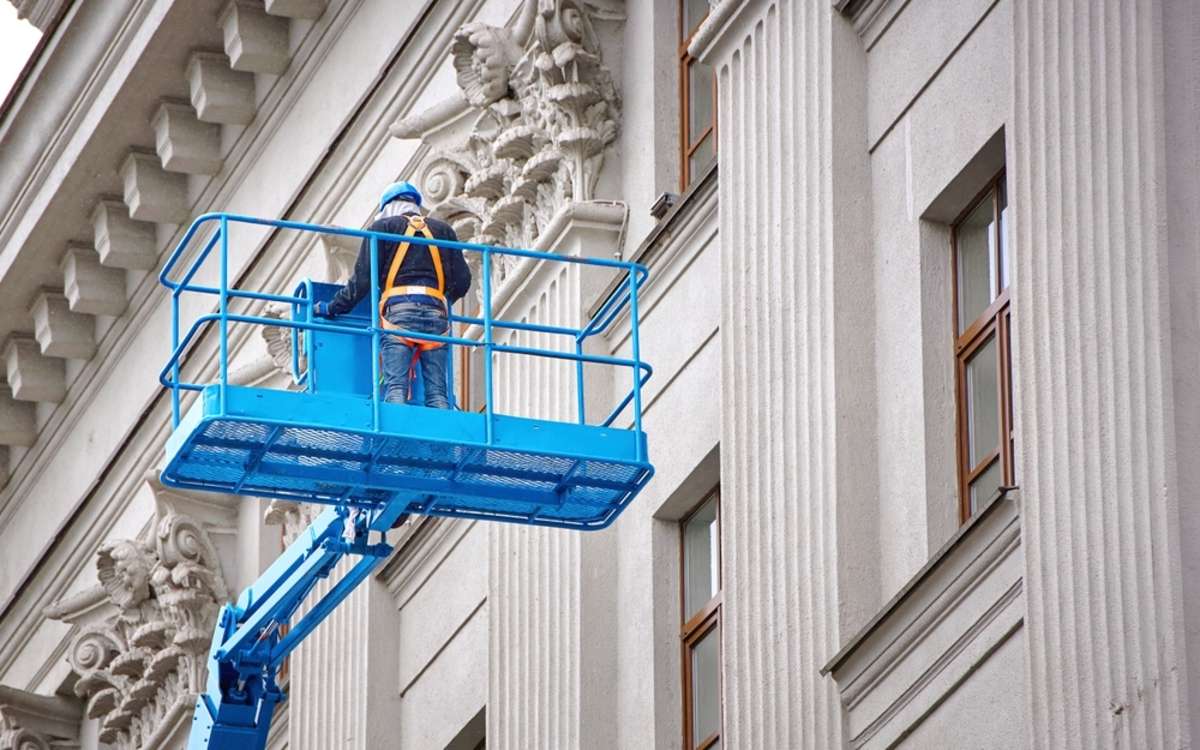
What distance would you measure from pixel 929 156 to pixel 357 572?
12.9ft

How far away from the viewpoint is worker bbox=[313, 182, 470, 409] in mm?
17359

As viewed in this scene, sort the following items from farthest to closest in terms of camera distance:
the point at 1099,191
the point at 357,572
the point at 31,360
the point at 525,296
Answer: the point at 31,360, the point at 525,296, the point at 357,572, the point at 1099,191

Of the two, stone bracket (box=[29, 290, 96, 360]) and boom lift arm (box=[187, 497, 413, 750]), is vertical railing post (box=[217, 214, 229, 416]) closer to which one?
boom lift arm (box=[187, 497, 413, 750])

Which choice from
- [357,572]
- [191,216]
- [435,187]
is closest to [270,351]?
[435,187]

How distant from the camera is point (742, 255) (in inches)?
731

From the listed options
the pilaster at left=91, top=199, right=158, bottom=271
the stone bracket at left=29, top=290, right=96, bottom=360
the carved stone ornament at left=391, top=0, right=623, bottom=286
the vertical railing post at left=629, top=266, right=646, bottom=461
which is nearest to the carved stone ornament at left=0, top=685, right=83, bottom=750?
the stone bracket at left=29, top=290, right=96, bottom=360

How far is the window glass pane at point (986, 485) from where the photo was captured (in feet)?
54.3

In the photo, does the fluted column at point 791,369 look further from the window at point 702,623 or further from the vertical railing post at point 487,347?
the vertical railing post at point 487,347

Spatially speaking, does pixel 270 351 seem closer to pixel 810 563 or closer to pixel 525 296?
pixel 525 296

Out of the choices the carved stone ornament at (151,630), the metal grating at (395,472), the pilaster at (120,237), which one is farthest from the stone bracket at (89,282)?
the metal grating at (395,472)

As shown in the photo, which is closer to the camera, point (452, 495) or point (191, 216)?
point (452, 495)

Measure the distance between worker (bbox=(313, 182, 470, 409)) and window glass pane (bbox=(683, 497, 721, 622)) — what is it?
274 centimetres

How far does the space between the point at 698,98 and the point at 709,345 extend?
2099 millimetres

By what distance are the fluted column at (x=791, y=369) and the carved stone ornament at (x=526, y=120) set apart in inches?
93.5
